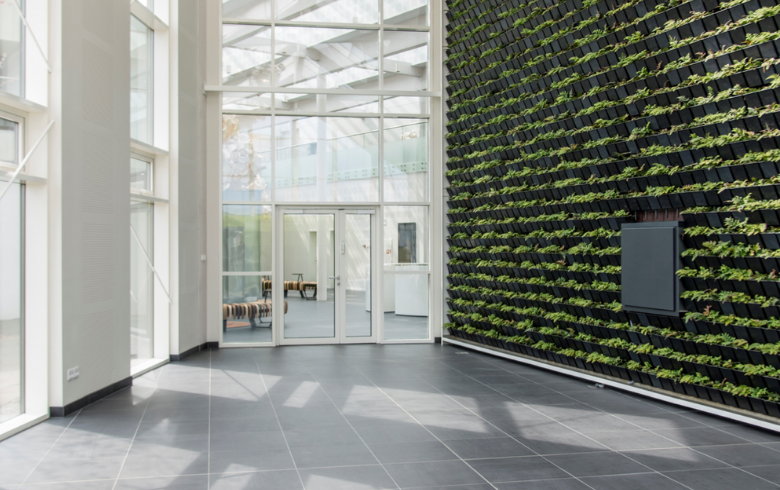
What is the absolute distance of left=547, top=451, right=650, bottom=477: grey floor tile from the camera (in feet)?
14.0

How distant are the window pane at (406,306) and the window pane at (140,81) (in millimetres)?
4324

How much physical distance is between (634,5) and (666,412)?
13.0ft

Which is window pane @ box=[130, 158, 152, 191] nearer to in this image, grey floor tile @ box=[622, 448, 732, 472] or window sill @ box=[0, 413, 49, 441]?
window sill @ box=[0, 413, 49, 441]

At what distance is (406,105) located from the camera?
34.2 feet

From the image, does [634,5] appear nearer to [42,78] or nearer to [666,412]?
[666,412]

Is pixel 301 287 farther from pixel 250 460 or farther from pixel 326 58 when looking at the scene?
pixel 250 460

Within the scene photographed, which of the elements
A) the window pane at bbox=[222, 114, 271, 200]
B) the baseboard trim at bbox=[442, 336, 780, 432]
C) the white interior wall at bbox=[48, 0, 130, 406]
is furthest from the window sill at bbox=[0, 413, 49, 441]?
the baseboard trim at bbox=[442, 336, 780, 432]

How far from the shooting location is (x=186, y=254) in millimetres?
8922

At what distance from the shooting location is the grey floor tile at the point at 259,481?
394 cm

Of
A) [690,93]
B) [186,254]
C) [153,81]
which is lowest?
[186,254]

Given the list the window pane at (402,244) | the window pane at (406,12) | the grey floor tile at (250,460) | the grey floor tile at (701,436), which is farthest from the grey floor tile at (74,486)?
the window pane at (406,12)

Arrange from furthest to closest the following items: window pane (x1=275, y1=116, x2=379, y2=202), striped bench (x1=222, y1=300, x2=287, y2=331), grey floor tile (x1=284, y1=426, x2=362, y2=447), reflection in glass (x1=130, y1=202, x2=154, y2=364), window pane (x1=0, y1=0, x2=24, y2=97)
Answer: window pane (x1=275, y1=116, x2=379, y2=202), striped bench (x1=222, y1=300, x2=287, y2=331), reflection in glass (x1=130, y1=202, x2=154, y2=364), window pane (x1=0, y1=0, x2=24, y2=97), grey floor tile (x1=284, y1=426, x2=362, y2=447)

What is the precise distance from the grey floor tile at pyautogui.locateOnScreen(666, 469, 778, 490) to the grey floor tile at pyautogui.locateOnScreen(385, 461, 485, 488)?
131 cm

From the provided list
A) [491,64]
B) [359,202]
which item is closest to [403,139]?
[359,202]
